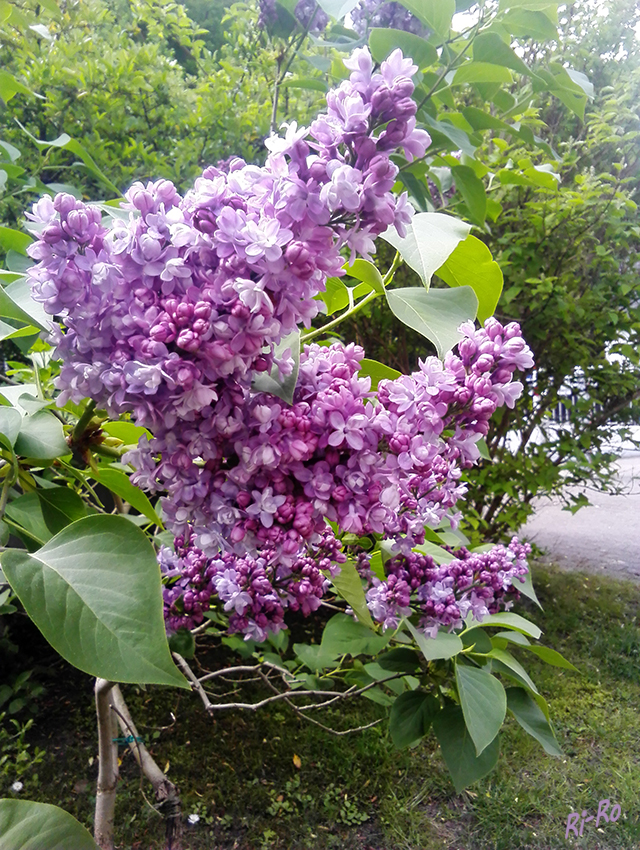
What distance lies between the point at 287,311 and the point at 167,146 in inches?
70.1

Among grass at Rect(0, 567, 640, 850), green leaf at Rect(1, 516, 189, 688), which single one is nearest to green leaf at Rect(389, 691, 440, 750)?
grass at Rect(0, 567, 640, 850)

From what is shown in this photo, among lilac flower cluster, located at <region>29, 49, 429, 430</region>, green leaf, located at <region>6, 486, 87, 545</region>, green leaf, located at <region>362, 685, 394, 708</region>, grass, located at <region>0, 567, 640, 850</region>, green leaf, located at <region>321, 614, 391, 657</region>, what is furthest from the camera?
grass, located at <region>0, 567, 640, 850</region>

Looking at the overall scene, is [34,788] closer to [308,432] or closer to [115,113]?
[308,432]

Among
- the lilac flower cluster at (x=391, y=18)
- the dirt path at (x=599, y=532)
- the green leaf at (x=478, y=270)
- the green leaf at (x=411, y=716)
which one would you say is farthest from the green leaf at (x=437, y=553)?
the dirt path at (x=599, y=532)

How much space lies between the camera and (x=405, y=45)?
2.11ft

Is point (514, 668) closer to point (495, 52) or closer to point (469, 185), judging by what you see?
point (469, 185)

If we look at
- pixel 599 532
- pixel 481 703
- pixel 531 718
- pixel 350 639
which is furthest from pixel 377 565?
pixel 599 532

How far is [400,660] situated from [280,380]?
78cm

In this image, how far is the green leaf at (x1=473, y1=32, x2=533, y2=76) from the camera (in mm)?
660

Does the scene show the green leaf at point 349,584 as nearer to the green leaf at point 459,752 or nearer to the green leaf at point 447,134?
the green leaf at point 459,752

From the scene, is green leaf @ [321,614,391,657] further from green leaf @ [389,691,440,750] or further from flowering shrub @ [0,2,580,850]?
flowering shrub @ [0,2,580,850]

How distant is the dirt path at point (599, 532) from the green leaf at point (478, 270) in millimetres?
2147

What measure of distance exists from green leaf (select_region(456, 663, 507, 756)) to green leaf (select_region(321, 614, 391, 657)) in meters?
0.20

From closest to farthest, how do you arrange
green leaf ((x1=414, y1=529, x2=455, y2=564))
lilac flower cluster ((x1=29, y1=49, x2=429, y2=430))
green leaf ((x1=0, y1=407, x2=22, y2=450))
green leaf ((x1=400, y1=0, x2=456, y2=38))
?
lilac flower cluster ((x1=29, y1=49, x2=429, y2=430)), green leaf ((x1=0, y1=407, x2=22, y2=450)), green leaf ((x1=400, y1=0, x2=456, y2=38)), green leaf ((x1=414, y1=529, x2=455, y2=564))
